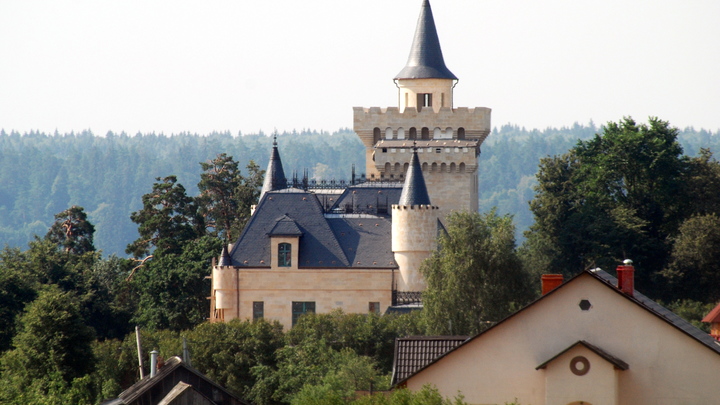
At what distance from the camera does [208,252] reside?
89562 millimetres

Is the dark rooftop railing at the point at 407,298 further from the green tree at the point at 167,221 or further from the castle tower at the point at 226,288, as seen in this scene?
the green tree at the point at 167,221

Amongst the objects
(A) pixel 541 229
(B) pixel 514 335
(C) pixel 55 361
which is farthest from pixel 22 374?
(A) pixel 541 229

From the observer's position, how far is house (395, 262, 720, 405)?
4256 centimetres

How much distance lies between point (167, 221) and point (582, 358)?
195 feet

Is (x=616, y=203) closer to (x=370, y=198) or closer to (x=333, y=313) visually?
(x=370, y=198)

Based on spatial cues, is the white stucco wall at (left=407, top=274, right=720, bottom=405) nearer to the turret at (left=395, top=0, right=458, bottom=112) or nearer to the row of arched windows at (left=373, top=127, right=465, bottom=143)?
the row of arched windows at (left=373, top=127, right=465, bottom=143)

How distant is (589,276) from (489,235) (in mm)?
31222

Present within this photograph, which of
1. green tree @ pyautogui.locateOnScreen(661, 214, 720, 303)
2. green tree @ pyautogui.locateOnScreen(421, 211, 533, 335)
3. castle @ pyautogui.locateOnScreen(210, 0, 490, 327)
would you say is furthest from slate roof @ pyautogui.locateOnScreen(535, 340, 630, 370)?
green tree @ pyautogui.locateOnScreen(661, 214, 720, 303)

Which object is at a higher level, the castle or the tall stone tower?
the tall stone tower

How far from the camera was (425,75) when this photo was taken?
298 ft

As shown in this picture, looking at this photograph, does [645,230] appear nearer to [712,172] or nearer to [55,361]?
[712,172]

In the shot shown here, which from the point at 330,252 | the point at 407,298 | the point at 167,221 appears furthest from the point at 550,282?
the point at 167,221

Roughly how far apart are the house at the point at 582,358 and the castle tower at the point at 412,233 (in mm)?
33235

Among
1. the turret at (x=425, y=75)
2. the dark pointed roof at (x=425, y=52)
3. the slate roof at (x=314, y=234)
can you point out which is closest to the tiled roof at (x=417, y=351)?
the slate roof at (x=314, y=234)
